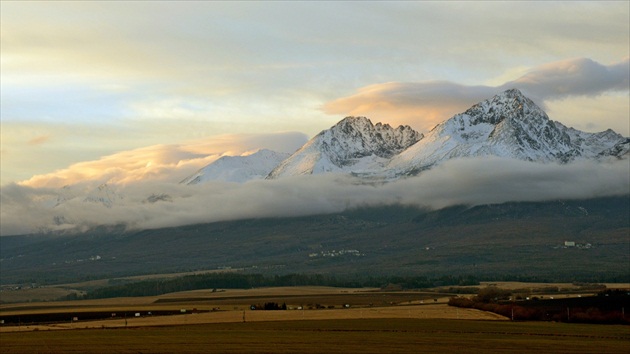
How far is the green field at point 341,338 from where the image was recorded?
92.8 metres

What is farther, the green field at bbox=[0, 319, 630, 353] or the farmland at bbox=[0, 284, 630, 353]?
the farmland at bbox=[0, 284, 630, 353]

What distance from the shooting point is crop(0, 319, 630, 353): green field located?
304ft

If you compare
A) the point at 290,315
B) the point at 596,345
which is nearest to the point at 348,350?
the point at 596,345

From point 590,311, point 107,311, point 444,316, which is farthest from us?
point 107,311

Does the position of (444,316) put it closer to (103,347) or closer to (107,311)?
(103,347)

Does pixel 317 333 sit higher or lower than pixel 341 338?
lower

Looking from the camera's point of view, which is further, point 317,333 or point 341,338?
point 317,333

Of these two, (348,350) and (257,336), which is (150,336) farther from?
(348,350)

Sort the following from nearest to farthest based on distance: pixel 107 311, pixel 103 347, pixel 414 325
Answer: pixel 103 347 → pixel 414 325 → pixel 107 311

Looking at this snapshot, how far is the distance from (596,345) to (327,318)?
190 feet

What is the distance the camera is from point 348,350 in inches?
3568

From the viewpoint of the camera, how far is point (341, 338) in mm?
106312

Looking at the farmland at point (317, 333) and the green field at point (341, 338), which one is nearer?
the green field at point (341, 338)

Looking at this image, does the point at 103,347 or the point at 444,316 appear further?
the point at 444,316
